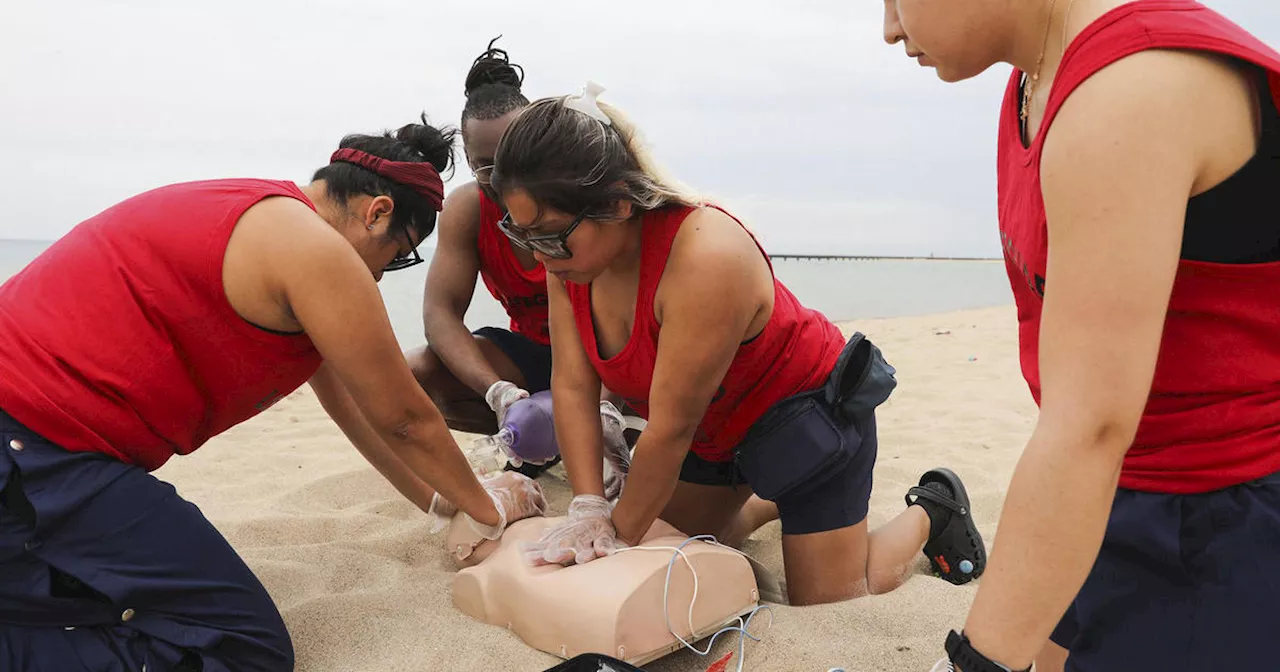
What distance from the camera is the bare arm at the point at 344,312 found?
6.05 feet

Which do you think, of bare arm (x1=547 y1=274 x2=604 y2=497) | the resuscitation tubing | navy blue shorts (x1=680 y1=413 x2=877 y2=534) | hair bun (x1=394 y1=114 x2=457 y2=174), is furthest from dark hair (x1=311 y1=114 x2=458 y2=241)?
navy blue shorts (x1=680 y1=413 x2=877 y2=534)

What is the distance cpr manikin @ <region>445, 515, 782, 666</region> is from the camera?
189 centimetres

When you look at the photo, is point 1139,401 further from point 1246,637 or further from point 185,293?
point 185,293

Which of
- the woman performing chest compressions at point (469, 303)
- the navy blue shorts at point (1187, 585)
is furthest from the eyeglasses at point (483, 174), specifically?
the navy blue shorts at point (1187, 585)

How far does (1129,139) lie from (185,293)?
173 cm

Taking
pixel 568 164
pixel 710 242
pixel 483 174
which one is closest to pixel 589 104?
pixel 568 164

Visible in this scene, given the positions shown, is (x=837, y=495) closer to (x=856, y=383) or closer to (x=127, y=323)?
(x=856, y=383)

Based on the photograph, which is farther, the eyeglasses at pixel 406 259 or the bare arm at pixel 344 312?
the eyeglasses at pixel 406 259

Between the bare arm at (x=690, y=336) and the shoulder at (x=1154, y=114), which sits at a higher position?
the shoulder at (x=1154, y=114)

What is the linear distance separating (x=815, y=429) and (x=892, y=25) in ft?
4.29

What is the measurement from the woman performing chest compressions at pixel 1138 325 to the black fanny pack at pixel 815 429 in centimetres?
105

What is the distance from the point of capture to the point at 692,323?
6.78 feet

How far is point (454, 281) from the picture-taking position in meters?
3.47

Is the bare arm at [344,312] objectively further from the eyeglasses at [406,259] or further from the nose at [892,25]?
the nose at [892,25]
